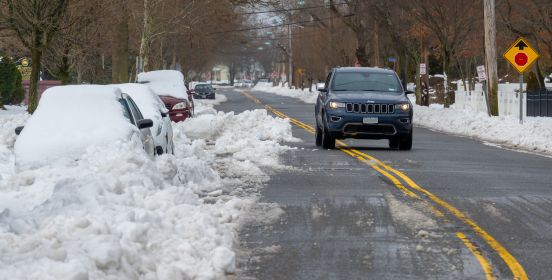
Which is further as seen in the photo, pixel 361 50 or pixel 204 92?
pixel 204 92

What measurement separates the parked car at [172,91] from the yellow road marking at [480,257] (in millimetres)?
20510

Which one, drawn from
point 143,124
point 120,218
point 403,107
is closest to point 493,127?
point 403,107

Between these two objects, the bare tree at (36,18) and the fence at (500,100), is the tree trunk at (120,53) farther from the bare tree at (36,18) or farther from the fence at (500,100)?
the fence at (500,100)

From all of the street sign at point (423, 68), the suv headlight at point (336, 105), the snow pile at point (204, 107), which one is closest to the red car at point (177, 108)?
the snow pile at point (204, 107)

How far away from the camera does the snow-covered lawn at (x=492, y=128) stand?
26.2 m

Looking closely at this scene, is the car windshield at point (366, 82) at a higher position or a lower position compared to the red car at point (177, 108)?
higher

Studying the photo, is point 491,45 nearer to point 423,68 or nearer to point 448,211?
point 423,68

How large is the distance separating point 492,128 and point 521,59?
7.69 feet

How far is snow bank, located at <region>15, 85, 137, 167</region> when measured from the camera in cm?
1273

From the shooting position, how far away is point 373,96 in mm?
22031

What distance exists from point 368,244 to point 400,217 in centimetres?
185

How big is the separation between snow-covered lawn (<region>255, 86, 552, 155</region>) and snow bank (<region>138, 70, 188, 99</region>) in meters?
9.33

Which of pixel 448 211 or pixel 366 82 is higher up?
pixel 366 82

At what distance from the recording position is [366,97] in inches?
861
